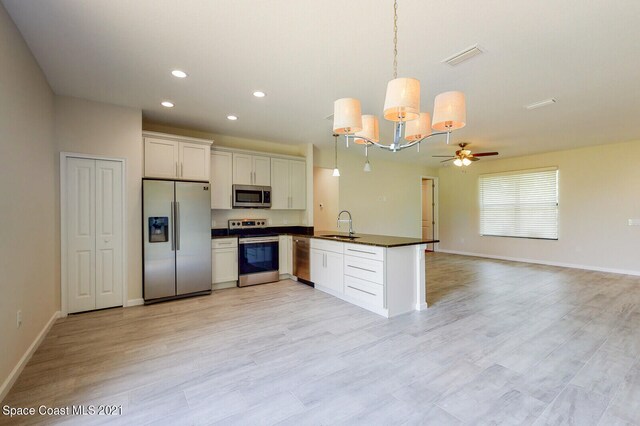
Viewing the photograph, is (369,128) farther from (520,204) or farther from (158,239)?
(520,204)

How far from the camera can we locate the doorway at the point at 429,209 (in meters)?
8.98

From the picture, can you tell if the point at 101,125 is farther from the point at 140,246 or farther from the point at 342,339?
the point at 342,339

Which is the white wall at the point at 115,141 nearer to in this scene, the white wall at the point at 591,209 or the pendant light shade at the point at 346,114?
the pendant light shade at the point at 346,114

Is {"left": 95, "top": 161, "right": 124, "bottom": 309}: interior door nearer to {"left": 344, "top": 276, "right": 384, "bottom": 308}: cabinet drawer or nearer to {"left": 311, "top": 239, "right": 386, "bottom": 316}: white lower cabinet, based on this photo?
{"left": 311, "top": 239, "right": 386, "bottom": 316}: white lower cabinet

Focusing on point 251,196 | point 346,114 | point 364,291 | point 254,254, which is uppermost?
point 346,114

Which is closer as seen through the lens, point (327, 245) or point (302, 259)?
point (327, 245)

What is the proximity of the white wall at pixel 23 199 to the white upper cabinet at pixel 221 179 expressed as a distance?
6.59 feet

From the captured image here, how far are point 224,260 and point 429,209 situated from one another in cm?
682

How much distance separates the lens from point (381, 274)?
3.45 m

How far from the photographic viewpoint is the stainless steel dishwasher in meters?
4.89

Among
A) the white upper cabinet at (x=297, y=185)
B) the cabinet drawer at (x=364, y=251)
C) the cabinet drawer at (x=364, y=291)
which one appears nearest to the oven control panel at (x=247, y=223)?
the white upper cabinet at (x=297, y=185)

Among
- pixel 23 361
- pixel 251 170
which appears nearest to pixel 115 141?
pixel 251 170

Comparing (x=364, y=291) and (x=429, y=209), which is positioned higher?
(x=429, y=209)

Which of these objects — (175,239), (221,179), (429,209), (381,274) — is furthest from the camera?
(429,209)
